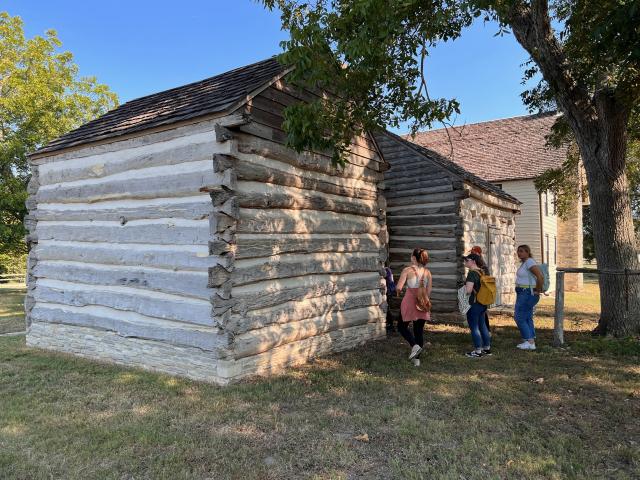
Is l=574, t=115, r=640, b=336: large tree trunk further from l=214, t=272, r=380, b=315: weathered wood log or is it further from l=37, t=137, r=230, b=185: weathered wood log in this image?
l=37, t=137, r=230, b=185: weathered wood log

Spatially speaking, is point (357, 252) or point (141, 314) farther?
point (357, 252)

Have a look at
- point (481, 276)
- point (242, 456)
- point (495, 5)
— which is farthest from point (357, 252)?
point (242, 456)

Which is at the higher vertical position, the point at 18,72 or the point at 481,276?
the point at 18,72

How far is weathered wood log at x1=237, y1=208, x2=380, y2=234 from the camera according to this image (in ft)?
20.9

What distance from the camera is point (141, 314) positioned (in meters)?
6.86

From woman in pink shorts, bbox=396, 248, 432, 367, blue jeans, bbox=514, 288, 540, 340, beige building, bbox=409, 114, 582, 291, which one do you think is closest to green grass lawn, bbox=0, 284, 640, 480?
woman in pink shorts, bbox=396, 248, 432, 367

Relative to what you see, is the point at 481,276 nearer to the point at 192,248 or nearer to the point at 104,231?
the point at 192,248

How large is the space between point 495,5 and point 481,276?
4061 mm

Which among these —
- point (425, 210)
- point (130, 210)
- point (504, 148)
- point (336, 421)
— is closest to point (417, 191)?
point (425, 210)

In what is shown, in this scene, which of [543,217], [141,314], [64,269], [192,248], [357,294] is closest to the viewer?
[192,248]

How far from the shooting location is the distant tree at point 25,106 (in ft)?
61.7

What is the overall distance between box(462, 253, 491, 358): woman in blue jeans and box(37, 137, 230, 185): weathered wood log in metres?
4.33

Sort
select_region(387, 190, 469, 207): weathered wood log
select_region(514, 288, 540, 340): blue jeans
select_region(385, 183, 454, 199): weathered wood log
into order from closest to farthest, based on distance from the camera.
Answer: select_region(514, 288, 540, 340): blue jeans < select_region(387, 190, 469, 207): weathered wood log < select_region(385, 183, 454, 199): weathered wood log

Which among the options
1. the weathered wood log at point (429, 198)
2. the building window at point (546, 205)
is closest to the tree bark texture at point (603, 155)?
the weathered wood log at point (429, 198)
